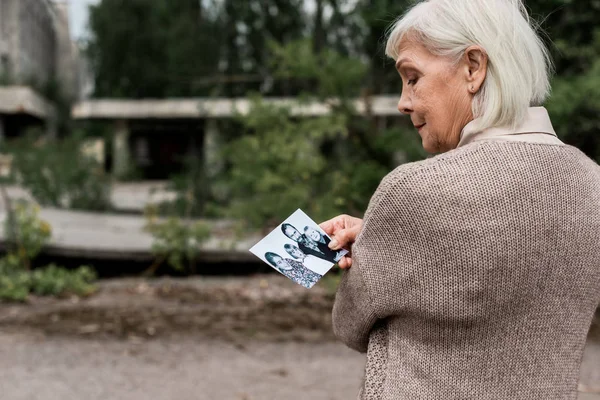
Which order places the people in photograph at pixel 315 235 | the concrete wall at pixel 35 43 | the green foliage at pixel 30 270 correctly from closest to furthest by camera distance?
the people in photograph at pixel 315 235
the green foliage at pixel 30 270
the concrete wall at pixel 35 43

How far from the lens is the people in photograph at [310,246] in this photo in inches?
67.4

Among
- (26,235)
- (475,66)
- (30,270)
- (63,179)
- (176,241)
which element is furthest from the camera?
(63,179)

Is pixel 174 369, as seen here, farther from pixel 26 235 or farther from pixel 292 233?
pixel 292 233

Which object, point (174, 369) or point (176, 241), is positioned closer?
point (174, 369)

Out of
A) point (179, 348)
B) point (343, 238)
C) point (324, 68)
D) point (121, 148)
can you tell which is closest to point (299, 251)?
point (343, 238)

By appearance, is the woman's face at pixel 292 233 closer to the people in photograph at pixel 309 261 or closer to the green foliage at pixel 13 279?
the people in photograph at pixel 309 261

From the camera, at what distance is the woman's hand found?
167 centimetres

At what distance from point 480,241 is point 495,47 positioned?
418mm

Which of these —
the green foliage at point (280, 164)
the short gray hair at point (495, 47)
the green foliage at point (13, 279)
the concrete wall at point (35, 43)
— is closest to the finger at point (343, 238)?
the short gray hair at point (495, 47)

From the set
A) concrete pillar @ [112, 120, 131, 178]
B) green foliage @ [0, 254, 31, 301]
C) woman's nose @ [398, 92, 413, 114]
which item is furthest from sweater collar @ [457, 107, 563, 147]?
concrete pillar @ [112, 120, 131, 178]

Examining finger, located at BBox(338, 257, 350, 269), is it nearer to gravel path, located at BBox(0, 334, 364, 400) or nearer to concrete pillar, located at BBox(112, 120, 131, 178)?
gravel path, located at BBox(0, 334, 364, 400)

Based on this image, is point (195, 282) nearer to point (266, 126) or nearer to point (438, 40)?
point (266, 126)

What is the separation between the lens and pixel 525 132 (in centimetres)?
147

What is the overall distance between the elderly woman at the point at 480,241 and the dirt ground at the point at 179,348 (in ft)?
9.39
